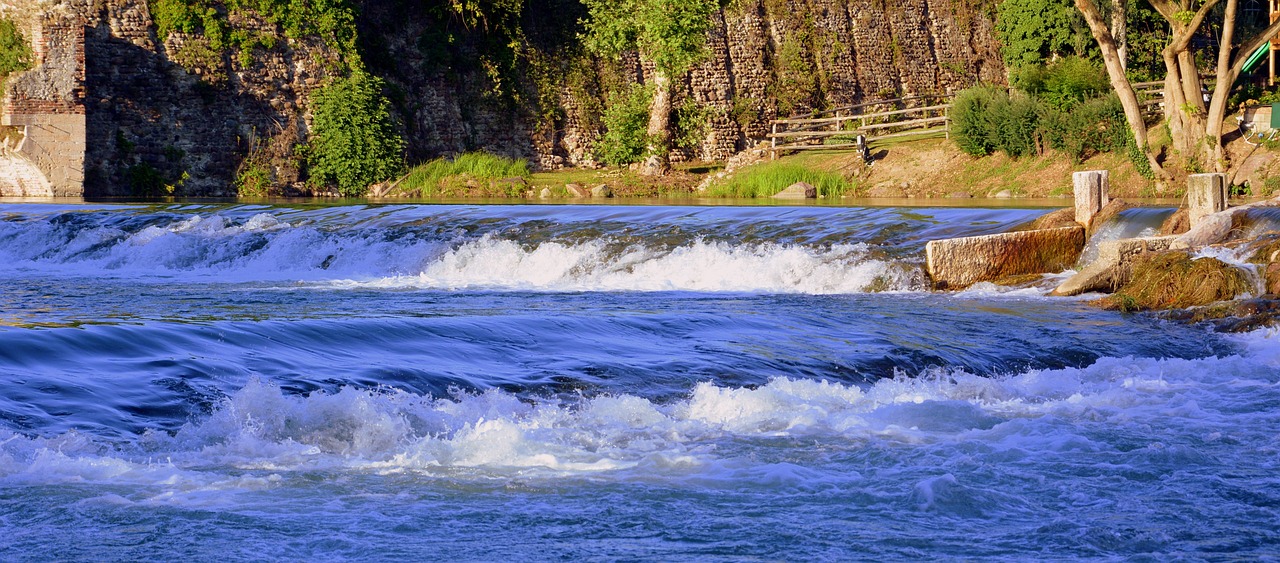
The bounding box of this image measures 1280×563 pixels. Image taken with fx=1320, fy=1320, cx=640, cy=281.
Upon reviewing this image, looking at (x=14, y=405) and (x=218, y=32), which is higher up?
(x=218, y=32)

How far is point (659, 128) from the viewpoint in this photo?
2995 cm

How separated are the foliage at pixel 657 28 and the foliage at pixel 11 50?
11.3 metres

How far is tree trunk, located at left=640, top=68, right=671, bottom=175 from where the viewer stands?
29172 mm

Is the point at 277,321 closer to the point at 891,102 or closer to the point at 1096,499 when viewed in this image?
the point at 1096,499

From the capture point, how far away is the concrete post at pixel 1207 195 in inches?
491

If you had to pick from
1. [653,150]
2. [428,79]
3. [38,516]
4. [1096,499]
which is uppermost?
[428,79]

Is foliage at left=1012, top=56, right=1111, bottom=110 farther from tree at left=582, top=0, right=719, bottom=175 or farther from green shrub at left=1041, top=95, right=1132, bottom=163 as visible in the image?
tree at left=582, top=0, right=719, bottom=175

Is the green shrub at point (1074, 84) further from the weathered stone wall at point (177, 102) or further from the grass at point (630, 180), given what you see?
the weathered stone wall at point (177, 102)

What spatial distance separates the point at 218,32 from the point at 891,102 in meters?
16.3

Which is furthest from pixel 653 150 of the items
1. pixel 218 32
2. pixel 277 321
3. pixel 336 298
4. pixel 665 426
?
pixel 665 426

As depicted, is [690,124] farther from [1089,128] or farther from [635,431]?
[635,431]

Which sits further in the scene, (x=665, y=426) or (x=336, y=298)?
(x=336, y=298)

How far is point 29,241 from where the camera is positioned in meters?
17.6

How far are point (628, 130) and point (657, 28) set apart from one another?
2.88m
